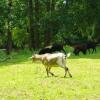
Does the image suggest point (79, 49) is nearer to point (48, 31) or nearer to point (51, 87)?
point (48, 31)

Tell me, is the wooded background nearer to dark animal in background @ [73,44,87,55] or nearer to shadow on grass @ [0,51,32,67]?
shadow on grass @ [0,51,32,67]

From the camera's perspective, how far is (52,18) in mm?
50344

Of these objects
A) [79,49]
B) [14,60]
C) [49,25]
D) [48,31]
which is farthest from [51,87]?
[48,31]

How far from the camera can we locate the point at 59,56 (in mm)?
19438

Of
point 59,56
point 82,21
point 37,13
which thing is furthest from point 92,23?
point 59,56

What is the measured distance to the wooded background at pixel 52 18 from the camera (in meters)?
49.3

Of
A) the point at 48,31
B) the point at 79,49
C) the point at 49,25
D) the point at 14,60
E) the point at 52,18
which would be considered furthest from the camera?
the point at 48,31

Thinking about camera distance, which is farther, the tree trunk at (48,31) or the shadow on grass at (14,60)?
the tree trunk at (48,31)

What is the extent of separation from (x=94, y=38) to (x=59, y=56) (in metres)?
38.2

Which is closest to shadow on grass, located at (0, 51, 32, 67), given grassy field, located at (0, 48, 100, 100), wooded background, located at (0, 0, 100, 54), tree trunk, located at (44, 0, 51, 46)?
wooded background, located at (0, 0, 100, 54)

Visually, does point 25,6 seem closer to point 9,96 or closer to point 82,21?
point 82,21

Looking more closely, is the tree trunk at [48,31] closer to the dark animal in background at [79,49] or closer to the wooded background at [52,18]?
the wooded background at [52,18]

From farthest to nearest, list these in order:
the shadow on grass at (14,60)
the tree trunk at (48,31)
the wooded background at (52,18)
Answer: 1. the tree trunk at (48,31)
2. the wooded background at (52,18)
3. the shadow on grass at (14,60)

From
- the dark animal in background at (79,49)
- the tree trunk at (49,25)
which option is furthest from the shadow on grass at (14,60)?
the tree trunk at (49,25)
